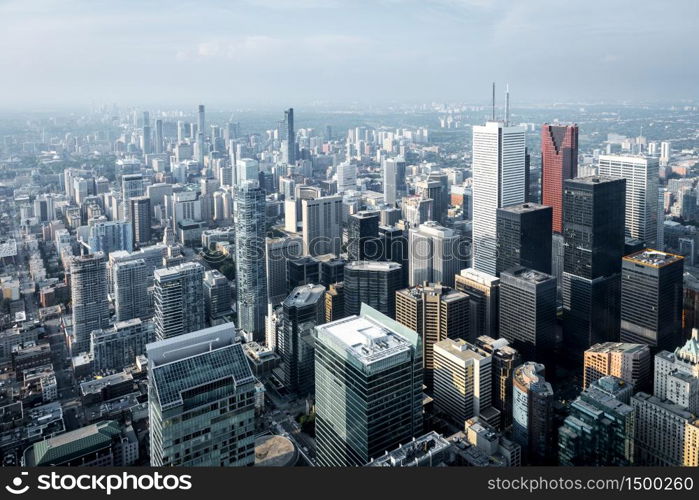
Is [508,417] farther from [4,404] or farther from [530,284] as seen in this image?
[4,404]

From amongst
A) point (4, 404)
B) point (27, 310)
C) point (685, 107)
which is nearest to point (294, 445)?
point (4, 404)

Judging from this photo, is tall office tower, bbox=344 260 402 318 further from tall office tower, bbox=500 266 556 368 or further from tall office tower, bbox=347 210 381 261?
tall office tower, bbox=347 210 381 261

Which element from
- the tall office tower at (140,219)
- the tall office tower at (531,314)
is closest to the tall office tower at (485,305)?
the tall office tower at (531,314)

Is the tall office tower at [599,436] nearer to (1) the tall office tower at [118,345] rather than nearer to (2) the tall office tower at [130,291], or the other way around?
(1) the tall office tower at [118,345]

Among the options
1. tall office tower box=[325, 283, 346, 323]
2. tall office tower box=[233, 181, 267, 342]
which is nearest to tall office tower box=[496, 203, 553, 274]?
tall office tower box=[325, 283, 346, 323]

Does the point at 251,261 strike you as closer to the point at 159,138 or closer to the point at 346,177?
the point at 159,138
